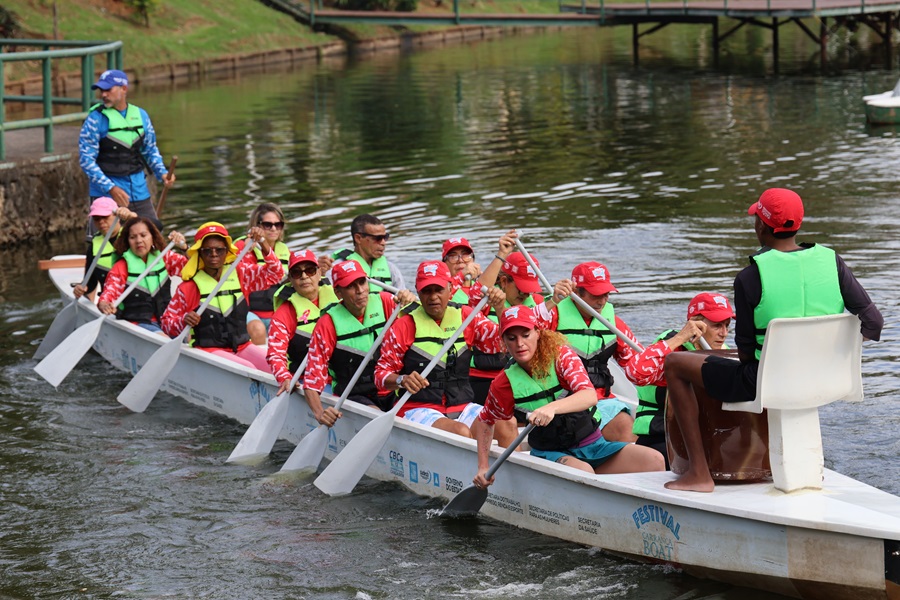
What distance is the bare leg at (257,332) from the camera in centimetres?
1197

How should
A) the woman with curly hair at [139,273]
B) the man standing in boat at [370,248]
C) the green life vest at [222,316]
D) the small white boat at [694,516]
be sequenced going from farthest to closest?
1. the woman with curly hair at [139,273]
2. the green life vest at [222,316]
3. the man standing in boat at [370,248]
4. the small white boat at [694,516]

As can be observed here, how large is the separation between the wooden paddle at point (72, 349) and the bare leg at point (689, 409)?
6.37 metres

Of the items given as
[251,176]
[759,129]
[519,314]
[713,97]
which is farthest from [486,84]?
[519,314]

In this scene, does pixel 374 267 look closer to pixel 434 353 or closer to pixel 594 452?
pixel 434 353

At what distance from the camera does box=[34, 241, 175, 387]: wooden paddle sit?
12422 millimetres

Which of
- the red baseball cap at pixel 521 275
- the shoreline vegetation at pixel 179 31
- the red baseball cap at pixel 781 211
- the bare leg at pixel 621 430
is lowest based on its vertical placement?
the bare leg at pixel 621 430

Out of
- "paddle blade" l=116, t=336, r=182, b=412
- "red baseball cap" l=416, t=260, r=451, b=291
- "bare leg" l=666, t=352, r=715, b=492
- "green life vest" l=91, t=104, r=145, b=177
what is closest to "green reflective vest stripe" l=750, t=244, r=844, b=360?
"bare leg" l=666, t=352, r=715, b=492

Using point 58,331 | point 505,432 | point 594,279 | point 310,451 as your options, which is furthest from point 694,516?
point 58,331

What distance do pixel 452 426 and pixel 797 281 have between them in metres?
3.16

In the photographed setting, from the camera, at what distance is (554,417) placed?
8.23 meters

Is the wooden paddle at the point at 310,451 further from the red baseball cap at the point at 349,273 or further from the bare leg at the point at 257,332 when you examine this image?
the bare leg at the point at 257,332

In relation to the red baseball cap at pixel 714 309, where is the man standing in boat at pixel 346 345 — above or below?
below

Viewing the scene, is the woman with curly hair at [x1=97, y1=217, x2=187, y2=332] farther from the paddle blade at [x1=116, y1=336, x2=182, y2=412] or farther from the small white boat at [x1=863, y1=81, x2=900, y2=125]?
the small white boat at [x1=863, y1=81, x2=900, y2=125]

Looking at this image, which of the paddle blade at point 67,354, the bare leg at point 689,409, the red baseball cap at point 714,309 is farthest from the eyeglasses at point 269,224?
the bare leg at point 689,409
